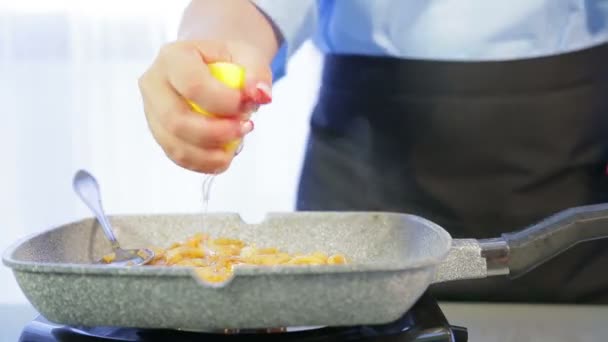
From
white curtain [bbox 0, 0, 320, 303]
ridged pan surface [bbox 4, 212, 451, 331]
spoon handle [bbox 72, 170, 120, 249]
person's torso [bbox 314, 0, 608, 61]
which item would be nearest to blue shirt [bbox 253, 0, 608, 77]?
person's torso [bbox 314, 0, 608, 61]

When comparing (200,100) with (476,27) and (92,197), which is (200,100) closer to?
(92,197)

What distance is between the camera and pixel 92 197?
775mm

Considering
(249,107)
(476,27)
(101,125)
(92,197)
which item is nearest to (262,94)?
(249,107)

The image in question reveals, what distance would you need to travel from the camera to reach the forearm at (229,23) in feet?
2.46

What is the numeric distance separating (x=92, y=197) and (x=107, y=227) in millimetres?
52

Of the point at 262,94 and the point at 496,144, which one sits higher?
the point at 262,94

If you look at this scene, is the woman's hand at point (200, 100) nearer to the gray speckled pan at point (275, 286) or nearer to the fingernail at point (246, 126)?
the fingernail at point (246, 126)

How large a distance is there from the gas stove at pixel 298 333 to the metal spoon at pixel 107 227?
0.12 meters

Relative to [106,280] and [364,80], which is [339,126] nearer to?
[364,80]

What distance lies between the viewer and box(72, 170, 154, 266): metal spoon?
2.32 feet

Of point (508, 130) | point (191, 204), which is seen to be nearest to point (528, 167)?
point (508, 130)

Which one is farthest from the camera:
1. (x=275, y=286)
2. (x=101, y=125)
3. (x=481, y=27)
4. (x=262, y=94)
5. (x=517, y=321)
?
(x=101, y=125)

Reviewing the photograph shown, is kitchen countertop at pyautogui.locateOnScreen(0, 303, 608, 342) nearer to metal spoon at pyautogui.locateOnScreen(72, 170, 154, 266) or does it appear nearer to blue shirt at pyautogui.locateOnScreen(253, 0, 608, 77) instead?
metal spoon at pyautogui.locateOnScreen(72, 170, 154, 266)

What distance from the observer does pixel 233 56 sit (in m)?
0.66
